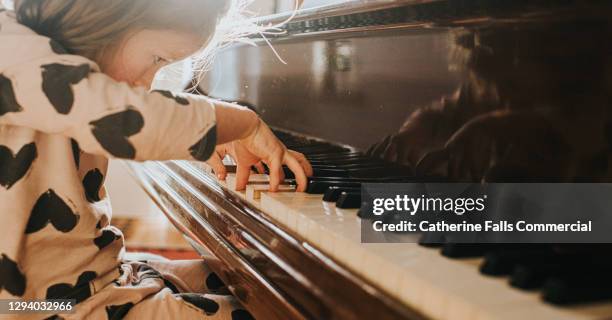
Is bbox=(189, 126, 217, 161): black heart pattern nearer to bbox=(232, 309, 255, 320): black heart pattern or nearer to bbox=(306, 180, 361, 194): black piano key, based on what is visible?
bbox=(306, 180, 361, 194): black piano key

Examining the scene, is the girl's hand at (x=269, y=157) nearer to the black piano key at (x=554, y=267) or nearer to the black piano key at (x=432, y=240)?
the black piano key at (x=432, y=240)

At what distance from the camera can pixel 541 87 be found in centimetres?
72

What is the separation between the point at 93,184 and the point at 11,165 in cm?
21

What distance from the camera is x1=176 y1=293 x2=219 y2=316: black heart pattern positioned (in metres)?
1.05

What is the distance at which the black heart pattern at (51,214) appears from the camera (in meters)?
0.95

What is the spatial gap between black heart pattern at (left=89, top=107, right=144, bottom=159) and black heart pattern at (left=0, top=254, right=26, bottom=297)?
0.28 metres

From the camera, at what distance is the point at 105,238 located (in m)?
1.07

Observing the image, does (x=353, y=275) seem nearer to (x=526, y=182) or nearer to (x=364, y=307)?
(x=364, y=307)

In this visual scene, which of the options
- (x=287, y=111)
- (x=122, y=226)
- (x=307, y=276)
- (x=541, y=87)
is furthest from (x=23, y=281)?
(x=122, y=226)

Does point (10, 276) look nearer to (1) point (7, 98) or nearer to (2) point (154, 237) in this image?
(1) point (7, 98)

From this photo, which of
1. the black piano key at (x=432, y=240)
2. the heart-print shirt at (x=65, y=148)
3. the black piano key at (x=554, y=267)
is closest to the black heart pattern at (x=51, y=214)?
the heart-print shirt at (x=65, y=148)

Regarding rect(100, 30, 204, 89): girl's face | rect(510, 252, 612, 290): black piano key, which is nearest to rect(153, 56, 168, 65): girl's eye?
rect(100, 30, 204, 89): girl's face

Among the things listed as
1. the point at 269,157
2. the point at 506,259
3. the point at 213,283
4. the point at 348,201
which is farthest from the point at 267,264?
the point at 213,283

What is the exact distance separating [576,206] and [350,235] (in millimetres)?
271
